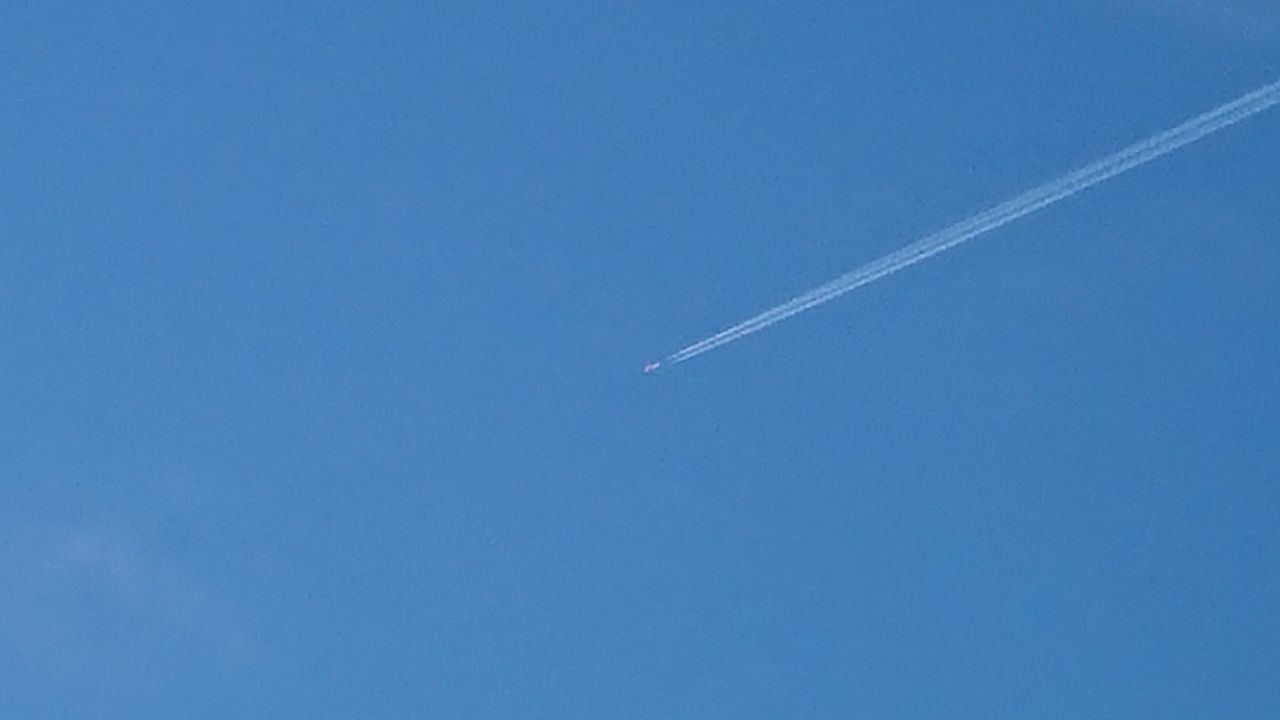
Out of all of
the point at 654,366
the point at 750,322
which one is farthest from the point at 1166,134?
the point at 654,366

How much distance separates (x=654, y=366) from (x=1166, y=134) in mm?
11480

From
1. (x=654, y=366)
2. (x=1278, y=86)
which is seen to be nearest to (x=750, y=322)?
(x=654, y=366)

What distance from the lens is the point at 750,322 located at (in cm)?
1652

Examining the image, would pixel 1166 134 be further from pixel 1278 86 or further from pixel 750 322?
pixel 750 322

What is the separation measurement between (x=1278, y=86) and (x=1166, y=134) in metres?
1.91

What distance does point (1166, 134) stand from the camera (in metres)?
14.9

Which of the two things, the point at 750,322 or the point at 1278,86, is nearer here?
the point at 1278,86

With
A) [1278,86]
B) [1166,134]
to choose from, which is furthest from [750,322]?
[1278,86]

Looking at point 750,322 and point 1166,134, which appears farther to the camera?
point 750,322

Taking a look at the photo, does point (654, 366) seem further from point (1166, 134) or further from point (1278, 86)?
point (1278, 86)

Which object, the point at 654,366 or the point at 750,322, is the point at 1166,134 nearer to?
the point at 750,322

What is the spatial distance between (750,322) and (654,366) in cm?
238

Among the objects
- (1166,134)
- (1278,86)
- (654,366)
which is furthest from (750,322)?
(1278,86)

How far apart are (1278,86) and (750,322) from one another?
36.1 feet
